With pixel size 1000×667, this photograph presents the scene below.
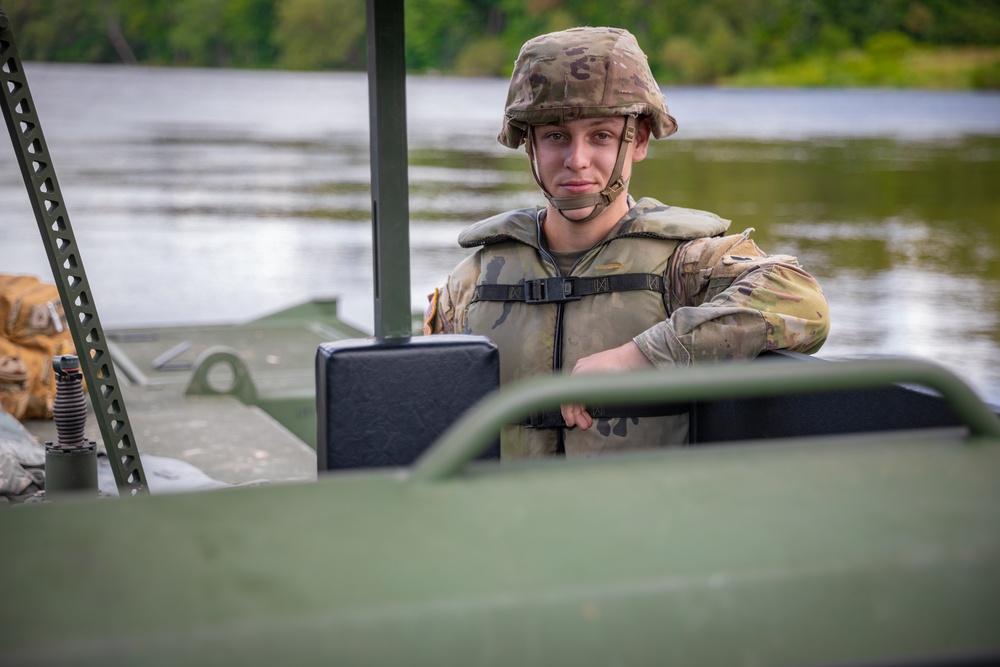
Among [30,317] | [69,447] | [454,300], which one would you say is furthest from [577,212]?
[30,317]

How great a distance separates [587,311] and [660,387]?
127cm

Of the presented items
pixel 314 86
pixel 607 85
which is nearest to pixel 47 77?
pixel 314 86

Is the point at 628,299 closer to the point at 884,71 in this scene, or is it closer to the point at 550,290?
the point at 550,290

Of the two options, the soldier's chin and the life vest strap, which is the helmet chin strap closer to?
the soldier's chin

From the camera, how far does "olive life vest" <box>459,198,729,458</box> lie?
7.63ft

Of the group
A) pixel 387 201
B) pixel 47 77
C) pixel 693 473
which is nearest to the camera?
pixel 693 473

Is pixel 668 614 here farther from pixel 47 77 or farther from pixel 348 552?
pixel 47 77

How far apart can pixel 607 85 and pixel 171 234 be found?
14.6 metres

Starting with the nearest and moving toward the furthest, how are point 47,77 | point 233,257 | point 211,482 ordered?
point 211,482 < point 233,257 < point 47,77

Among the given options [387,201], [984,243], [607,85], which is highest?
[607,85]

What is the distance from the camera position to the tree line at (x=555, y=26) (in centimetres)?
3725

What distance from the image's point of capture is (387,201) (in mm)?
1934

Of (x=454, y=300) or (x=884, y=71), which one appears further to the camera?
(x=884, y=71)

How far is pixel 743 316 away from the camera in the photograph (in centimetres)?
213
